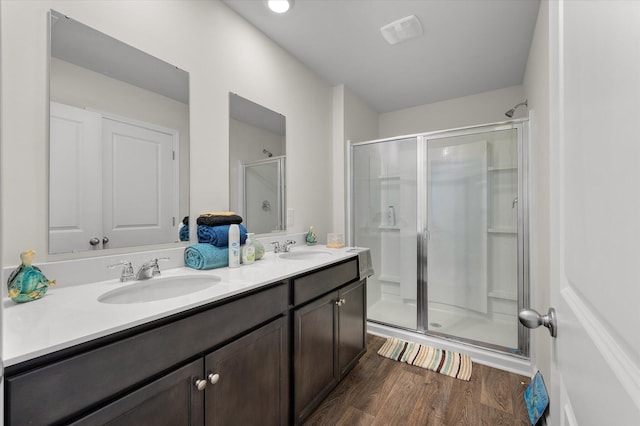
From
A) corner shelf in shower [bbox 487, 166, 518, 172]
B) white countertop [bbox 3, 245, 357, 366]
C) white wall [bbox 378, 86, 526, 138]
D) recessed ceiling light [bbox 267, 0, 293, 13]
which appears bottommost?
white countertop [bbox 3, 245, 357, 366]

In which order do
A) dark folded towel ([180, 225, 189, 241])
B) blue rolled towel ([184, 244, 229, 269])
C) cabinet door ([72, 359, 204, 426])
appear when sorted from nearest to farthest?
cabinet door ([72, 359, 204, 426]), blue rolled towel ([184, 244, 229, 269]), dark folded towel ([180, 225, 189, 241])

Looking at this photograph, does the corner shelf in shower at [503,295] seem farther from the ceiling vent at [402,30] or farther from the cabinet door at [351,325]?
the ceiling vent at [402,30]

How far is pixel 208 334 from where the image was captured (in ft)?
3.19

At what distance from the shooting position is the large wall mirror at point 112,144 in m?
1.12

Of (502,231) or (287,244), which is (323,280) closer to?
(287,244)

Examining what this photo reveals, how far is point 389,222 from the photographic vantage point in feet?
9.22

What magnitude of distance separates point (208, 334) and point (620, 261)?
1.05 meters

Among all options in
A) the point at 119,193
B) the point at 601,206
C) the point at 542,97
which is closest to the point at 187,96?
the point at 119,193

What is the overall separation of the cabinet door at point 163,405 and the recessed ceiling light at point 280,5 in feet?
6.34

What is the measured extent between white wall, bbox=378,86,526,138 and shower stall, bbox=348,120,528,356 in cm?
83

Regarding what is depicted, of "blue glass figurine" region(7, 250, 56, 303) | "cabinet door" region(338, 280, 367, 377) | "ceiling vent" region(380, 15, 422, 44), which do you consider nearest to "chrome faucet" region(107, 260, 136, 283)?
"blue glass figurine" region(7, 250, 56, 303)

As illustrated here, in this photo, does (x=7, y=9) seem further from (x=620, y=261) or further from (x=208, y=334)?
(x=620, y=261)

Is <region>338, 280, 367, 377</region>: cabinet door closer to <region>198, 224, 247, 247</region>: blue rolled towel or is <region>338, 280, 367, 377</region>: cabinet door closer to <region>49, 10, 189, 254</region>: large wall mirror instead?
<region>198, 224, 247, 247</region>: blue rolled towel

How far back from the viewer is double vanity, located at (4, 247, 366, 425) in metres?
0.67
